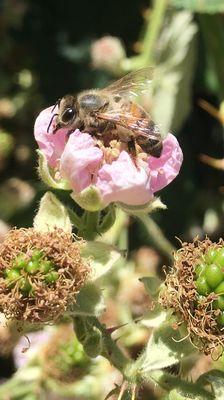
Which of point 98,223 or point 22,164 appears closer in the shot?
point 98,223

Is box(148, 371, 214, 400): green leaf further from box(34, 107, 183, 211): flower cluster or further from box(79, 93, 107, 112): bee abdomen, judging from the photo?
box(79, 93, 107, 112): bee abdomen

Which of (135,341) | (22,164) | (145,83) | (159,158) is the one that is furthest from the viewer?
(22,164)

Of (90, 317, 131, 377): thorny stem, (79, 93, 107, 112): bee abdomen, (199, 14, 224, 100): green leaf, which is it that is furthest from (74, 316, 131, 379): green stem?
(199, 14, 224, 100): green leaf

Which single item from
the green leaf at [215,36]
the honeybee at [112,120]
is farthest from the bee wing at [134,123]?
the green leaf at [215,36]

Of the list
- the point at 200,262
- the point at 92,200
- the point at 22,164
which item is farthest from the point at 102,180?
the point at 22,164

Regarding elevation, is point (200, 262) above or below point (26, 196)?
above

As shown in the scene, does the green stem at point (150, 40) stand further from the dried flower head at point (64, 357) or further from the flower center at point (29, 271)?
the flower center at point (29, 271)

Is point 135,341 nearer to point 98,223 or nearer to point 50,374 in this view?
point 50,374
